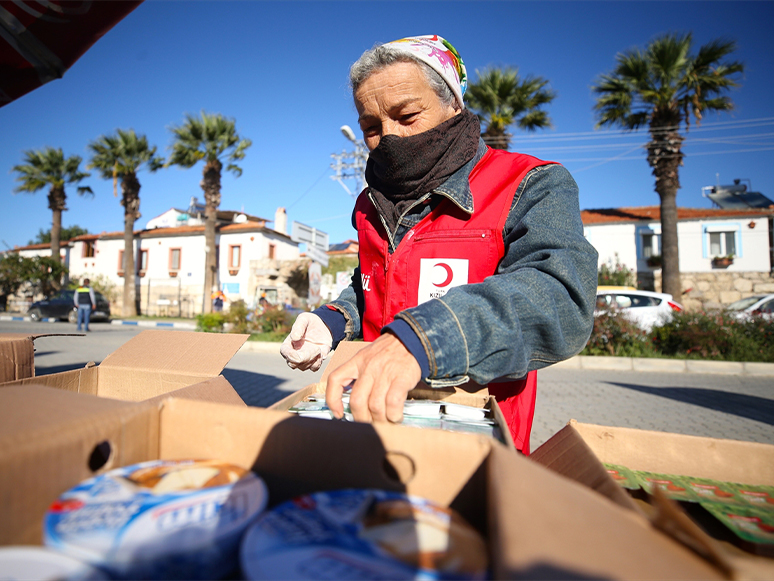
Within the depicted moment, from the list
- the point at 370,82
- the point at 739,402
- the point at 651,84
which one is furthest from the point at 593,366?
the point at 651,84

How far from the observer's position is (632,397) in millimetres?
6070

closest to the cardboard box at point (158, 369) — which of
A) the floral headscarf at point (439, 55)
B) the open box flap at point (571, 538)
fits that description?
the open box flap at point (571, 538)

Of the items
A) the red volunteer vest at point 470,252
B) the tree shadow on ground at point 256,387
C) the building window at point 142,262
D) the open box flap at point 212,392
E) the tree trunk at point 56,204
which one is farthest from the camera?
the building window at point 142,262

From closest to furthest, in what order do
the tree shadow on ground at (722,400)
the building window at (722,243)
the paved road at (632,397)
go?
the paved road at (632,397)
the tree shadow on ground at (722,400)
the building window at (722,243)

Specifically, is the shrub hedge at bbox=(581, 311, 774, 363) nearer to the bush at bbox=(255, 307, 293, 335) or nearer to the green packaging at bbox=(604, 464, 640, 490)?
the bush at bbox=(255, 307, 293, 335)

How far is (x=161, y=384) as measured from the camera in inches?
58.5

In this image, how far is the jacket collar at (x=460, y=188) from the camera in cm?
136

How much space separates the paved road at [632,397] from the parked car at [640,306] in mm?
2317

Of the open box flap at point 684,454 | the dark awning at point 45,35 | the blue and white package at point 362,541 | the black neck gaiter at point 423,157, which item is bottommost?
the open box flap at point 684,454

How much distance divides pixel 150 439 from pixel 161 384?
805mm

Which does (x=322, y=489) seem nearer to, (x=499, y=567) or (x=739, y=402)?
(x=499, y=567)

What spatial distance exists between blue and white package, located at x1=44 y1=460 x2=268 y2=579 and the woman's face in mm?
1244

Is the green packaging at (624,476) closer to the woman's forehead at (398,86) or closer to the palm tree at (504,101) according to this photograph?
the woman's forehead at (398,86)

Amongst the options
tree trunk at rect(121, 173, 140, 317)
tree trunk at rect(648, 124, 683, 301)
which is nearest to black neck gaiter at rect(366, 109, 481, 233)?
tree trunk at rect(648, 124, 683, 301)
